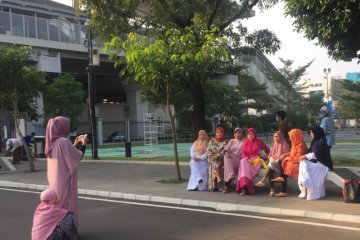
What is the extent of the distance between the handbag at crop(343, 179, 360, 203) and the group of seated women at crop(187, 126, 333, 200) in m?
0.70

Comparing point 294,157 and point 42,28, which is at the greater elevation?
point 42,28

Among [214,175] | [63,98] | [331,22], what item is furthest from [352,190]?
[63,98]

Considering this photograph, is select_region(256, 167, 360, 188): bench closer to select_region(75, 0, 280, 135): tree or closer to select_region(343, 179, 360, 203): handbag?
select_region(343, 179, 360, 203): handbag

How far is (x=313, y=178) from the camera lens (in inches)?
392

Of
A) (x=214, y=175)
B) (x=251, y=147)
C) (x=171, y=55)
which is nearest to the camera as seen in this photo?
(x=251, y=147)

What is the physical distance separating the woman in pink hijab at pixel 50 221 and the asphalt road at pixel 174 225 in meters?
1.02

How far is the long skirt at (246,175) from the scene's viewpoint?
10.8 meters

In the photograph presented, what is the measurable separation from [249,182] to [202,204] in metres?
1.26

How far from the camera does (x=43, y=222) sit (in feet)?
21.5

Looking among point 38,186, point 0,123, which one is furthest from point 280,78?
point 38,186

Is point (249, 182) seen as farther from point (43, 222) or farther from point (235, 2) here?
point (235, 2)

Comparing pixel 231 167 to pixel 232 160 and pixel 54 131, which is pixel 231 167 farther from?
pixel 54 131

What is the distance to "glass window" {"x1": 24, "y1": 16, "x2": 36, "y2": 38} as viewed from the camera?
121 ft

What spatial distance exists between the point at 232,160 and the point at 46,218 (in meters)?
5.72
